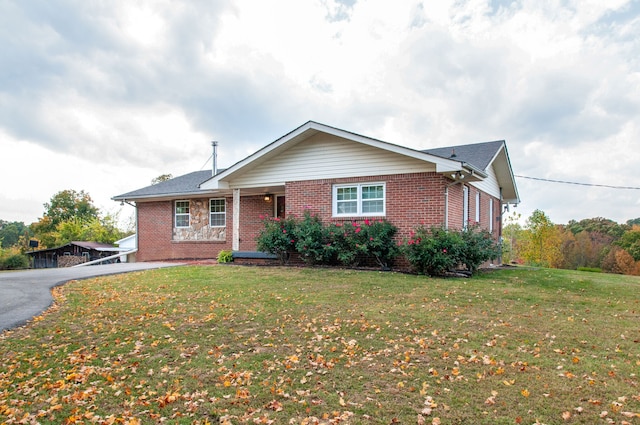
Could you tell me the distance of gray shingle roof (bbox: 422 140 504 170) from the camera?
1357cm

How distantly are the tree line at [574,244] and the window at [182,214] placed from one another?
16907mm

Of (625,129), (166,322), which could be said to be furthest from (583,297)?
(625,129)

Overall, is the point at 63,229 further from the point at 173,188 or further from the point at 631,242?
the point at 631,242

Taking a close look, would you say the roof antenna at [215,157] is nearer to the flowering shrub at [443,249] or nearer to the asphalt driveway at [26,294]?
the asphalt driveway at [26,294]

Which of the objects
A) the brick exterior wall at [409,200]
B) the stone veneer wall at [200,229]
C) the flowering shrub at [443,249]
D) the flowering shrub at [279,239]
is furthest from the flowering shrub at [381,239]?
the stone veneer wall at [200,229]

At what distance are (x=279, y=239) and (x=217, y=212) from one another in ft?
20.1

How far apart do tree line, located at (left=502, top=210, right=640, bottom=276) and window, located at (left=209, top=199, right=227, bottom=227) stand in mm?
15302

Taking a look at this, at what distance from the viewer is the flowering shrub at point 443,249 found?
32.3ft

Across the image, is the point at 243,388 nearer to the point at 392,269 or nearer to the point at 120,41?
the point at 392,269

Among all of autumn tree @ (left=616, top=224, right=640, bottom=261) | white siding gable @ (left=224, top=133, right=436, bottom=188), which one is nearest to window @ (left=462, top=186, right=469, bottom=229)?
white siding gable @ (left=224, top=133, right=436, bottom=188)

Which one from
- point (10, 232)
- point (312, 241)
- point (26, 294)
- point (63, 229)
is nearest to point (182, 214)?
point (312, 241)

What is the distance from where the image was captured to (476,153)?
1479 centimetres

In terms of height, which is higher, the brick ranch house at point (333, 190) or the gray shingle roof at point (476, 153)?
the gray shingle roof at point (476, 153)

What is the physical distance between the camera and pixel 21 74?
1373cm
